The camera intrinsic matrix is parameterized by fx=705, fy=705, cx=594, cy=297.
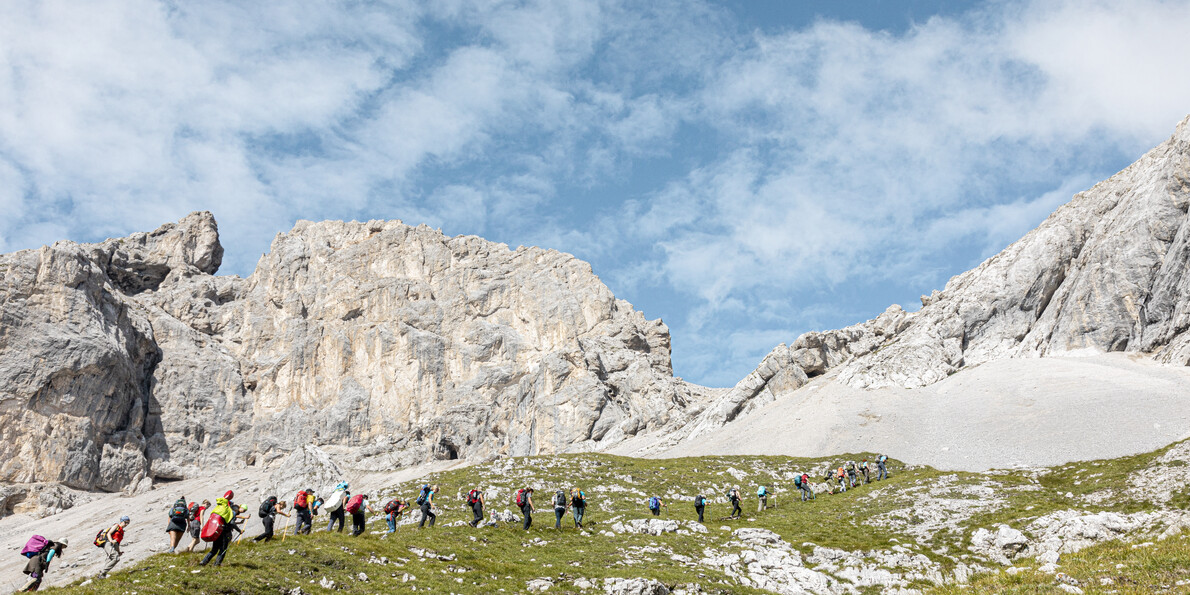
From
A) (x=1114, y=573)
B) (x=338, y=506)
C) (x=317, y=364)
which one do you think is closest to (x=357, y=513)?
(x=338, y=506)

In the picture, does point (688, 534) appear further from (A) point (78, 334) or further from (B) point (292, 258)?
(B) point (292, 258)

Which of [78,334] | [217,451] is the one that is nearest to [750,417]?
[217,451]

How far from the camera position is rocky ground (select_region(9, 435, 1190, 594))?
23906mm

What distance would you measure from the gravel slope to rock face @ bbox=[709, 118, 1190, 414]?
6.33 m

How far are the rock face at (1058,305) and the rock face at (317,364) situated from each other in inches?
1297

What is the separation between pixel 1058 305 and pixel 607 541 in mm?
105342

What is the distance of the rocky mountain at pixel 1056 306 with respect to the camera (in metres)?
99.1

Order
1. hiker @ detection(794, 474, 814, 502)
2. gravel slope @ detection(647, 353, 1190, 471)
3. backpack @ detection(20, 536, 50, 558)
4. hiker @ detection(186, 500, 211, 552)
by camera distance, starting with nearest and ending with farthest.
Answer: backpack @ detection(20, 536, 50, 558)
hiker @ detection(186, 500, 211, 552)
hiker @ detection(794, 474, 814, 502)
gravel slope @ detection(647, 353, 1190, 471)

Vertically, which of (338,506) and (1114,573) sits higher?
(338,506)

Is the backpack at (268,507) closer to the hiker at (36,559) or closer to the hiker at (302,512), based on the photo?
the hiker at (302,512)

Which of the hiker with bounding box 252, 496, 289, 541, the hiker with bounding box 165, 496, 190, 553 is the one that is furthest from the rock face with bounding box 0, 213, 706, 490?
the hiker with bounding box 165, 496, 190, 553

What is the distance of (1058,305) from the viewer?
4387 inches

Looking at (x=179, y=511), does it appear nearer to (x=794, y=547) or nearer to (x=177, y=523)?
(x=177, y=523)

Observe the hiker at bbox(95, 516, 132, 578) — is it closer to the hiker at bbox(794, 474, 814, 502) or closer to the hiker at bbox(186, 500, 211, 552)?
the hiker at bbox(186, 500, 211, 552)
